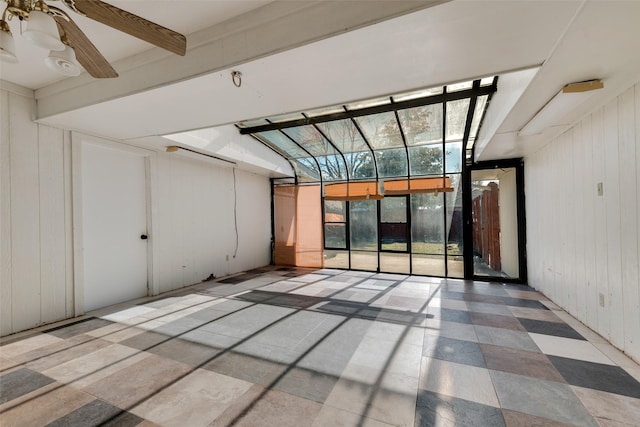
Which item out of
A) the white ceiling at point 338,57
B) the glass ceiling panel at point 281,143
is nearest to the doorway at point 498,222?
the white ceiling at point 338,57

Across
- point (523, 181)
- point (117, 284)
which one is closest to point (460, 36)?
point (523, 181)

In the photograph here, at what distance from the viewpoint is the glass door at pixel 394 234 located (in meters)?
6.30

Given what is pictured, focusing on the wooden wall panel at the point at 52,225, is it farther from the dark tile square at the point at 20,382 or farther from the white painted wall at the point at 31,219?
the dark tile square at the point at 20,382

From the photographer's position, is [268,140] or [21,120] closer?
[21,120]

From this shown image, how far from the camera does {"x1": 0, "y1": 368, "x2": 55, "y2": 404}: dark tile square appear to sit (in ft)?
6.89

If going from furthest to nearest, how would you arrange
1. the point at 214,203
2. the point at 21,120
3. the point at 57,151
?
the point at 214,203 < the point at 57,151 < the point at 21,120

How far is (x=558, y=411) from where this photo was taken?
187 cm

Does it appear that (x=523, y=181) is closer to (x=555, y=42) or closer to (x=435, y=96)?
(x=435, y=96)

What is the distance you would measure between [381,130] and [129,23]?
468cm

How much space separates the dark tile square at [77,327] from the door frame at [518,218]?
6.40 metres

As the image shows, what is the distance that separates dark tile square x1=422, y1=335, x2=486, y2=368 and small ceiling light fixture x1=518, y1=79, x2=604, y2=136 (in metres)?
2.68

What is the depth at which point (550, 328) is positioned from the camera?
3262 millimetres

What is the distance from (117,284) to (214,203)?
247cm

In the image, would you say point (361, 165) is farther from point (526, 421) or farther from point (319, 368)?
point (526, 421)
